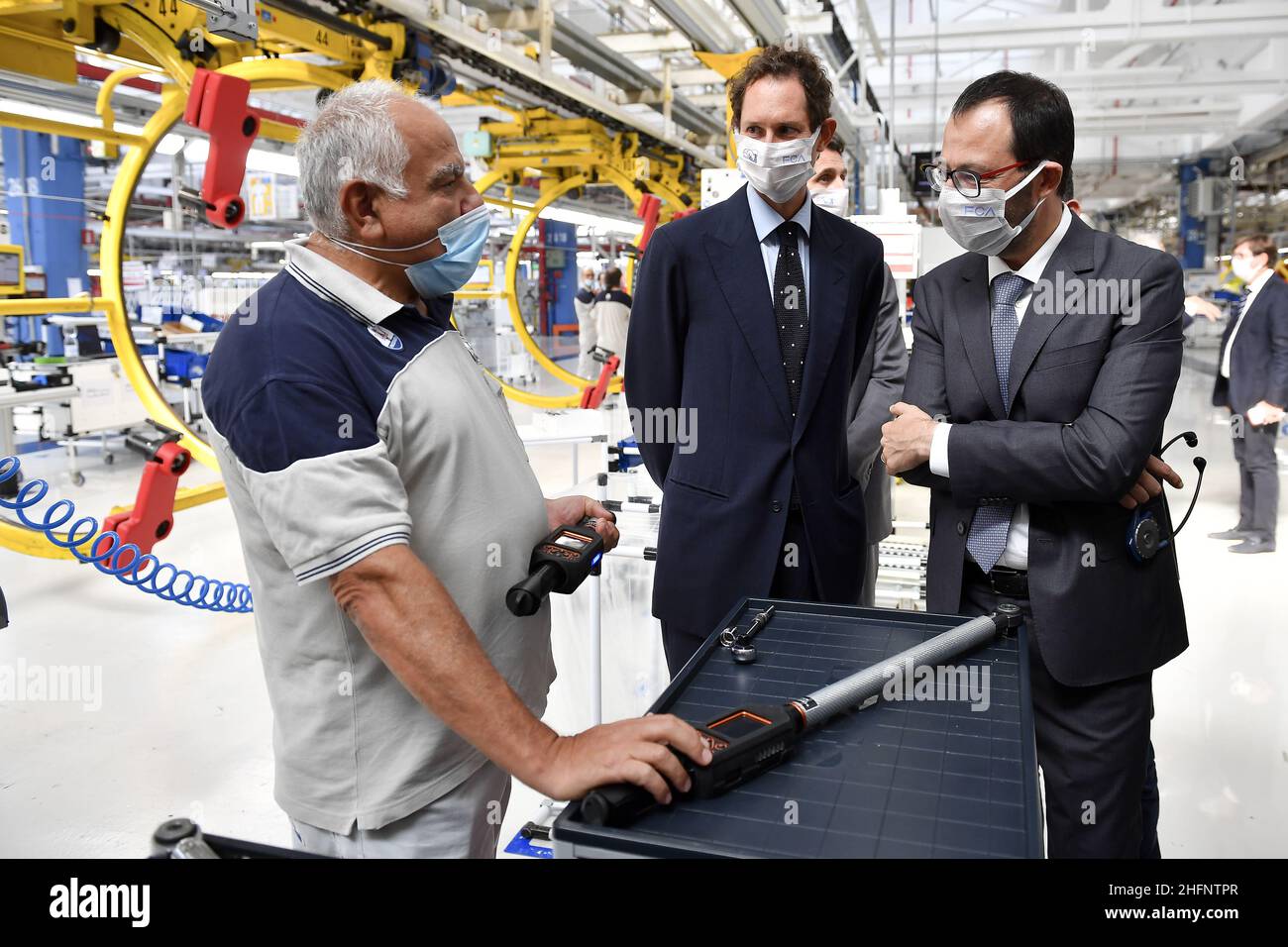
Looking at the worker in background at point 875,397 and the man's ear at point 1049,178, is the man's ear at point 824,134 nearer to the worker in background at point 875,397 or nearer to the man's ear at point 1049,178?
the worker in background at point 875,397

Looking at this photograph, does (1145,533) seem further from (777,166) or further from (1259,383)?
(1259,383)

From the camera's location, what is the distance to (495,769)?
51.8 inches

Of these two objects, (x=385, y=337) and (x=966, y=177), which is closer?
(x=385, y=337)

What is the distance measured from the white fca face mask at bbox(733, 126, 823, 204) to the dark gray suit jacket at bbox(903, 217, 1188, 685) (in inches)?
16.5

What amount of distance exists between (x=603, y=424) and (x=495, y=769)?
8.53 feet

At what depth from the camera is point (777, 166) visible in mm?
1777

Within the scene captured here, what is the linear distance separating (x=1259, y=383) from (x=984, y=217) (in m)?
4.79

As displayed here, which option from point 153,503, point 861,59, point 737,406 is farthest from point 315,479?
point 861,59

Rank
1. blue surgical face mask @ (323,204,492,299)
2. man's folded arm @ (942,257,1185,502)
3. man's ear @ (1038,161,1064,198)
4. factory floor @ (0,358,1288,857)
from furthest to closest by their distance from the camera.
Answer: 1. factory floor @ (0,358,1288,857)
2. man's ear @ (1038,161,1064,198)
3. man's folded arm @ (942,257,1185,502)
4. blue surgical face mask @ (323,204,492,299)

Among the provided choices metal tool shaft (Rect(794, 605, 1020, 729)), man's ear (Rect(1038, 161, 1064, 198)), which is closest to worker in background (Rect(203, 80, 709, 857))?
metal tool shaft (Rect(794, 605, 1020, 729))

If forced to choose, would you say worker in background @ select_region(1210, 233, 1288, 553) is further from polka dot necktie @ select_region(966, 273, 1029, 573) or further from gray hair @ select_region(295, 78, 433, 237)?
gray hair @ select_region(295, 78, 433, 237)

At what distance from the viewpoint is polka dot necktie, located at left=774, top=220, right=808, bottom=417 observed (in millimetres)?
1730

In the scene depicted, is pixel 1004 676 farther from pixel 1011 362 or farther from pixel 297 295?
pixel 297 295
